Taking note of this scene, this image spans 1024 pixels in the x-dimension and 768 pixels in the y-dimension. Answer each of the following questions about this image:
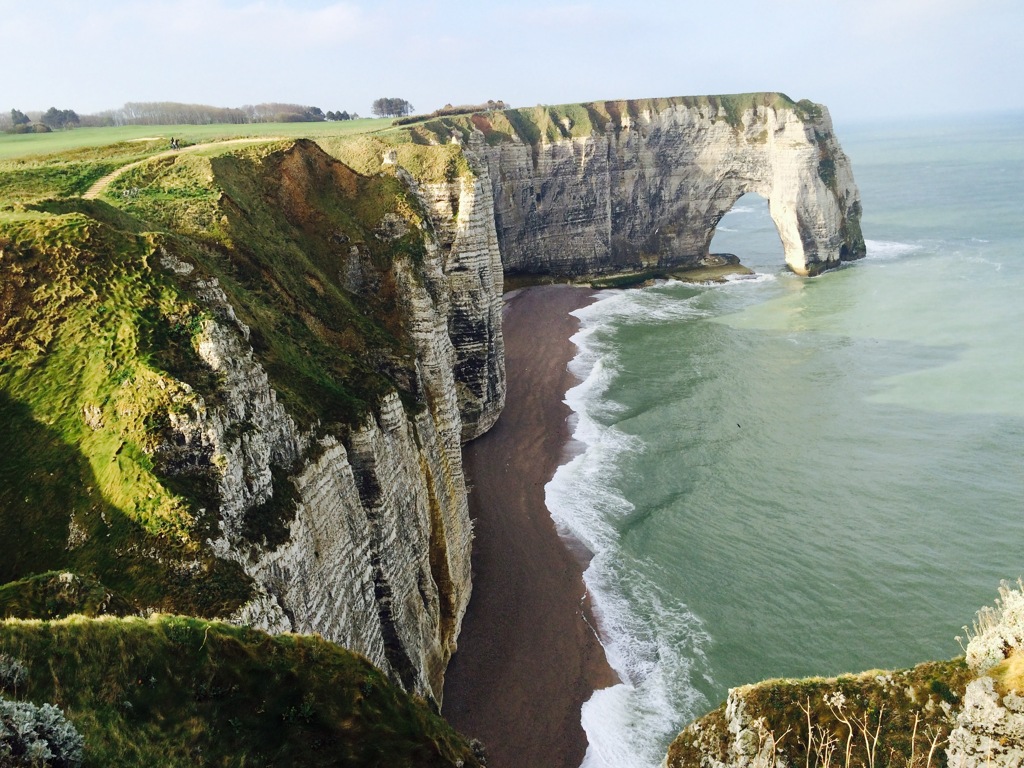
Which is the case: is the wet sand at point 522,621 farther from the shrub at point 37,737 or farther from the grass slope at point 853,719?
the shrub at point 37,737

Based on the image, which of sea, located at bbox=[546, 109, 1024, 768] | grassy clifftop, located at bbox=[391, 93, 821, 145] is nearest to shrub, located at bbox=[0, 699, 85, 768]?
sea, located at bbox=[546, 109, 1024, 768]

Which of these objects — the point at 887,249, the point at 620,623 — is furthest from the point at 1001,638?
the point at 887,249

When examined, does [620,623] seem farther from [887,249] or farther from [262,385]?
[887,249]

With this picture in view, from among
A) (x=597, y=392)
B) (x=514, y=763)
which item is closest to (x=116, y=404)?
(x=514, y=763)

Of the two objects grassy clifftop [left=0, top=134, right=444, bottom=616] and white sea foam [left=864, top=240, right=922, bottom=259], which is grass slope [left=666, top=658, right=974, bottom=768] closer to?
grassy clifftop [left=0, top=134, right=444, bottom=616]

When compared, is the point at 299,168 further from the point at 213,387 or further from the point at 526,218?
the point at 526,218

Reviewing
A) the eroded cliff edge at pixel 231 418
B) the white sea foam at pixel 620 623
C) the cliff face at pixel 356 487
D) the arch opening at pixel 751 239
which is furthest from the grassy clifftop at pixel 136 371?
the arch opening at pixel 751 239

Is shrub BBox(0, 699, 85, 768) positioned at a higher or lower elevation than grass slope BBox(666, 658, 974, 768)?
higher
